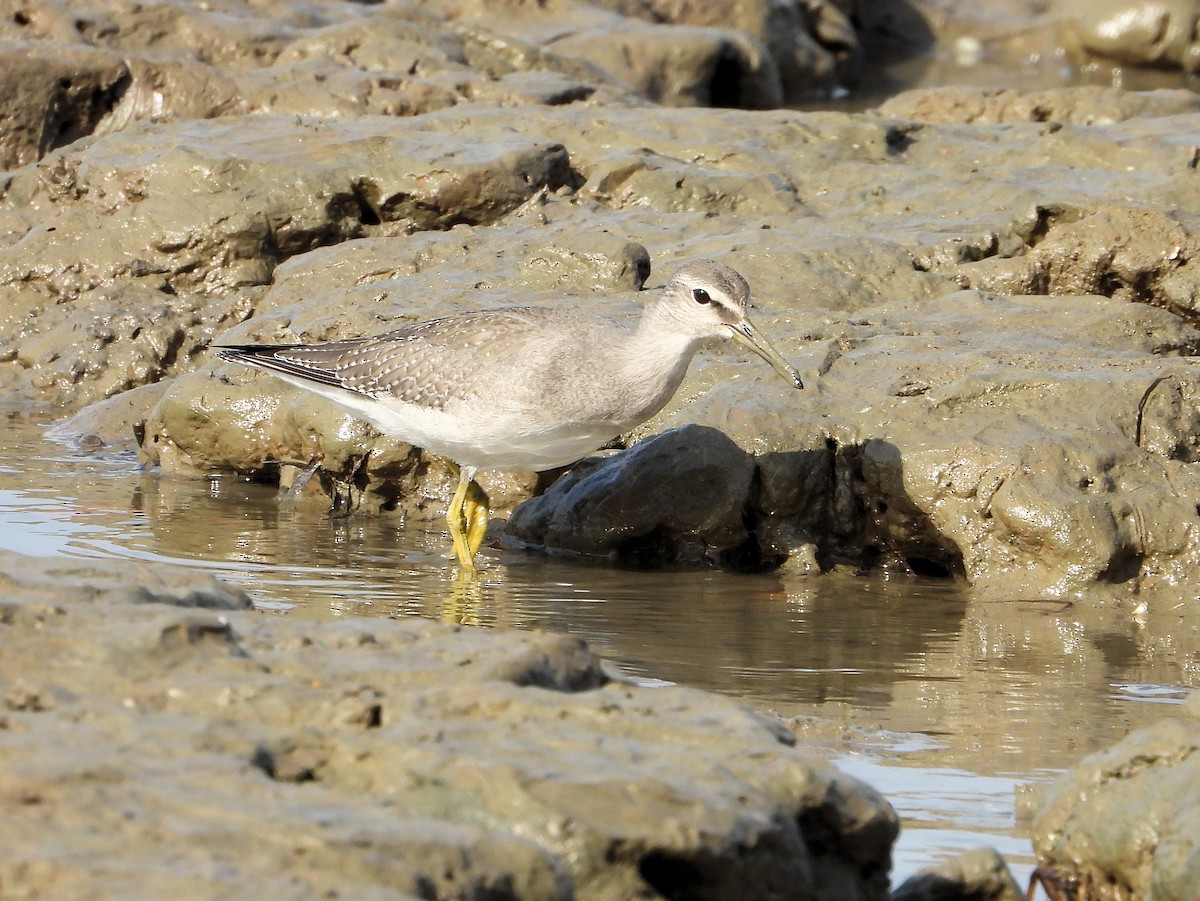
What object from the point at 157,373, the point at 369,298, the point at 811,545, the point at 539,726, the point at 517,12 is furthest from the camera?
the point at 517,12

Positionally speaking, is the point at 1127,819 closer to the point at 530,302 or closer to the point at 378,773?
the point at 378,773

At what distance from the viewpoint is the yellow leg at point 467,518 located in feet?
26.5

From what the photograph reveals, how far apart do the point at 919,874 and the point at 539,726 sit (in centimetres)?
105

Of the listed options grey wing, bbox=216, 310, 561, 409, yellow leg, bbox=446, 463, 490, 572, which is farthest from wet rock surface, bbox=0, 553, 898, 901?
yellow leg, bbox=446, 463, 490, 572

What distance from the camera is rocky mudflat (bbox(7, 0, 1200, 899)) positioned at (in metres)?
3.27

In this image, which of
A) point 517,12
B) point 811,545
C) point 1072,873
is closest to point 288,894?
point 1072,873

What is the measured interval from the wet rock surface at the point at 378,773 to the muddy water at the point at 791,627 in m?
0.98

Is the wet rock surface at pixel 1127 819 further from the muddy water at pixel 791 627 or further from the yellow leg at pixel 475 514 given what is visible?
the yellow leg at pixel 475 514

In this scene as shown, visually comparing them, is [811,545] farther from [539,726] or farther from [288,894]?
[288,894]

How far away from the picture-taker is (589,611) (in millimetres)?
7195

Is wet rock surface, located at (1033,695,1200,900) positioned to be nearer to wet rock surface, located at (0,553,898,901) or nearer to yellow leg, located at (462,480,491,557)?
wet rock surface, located at (0,553,898,901)

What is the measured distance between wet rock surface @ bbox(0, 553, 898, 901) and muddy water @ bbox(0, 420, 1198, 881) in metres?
0.98

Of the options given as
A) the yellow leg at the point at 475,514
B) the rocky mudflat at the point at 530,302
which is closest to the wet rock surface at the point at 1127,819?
the rocky mudflat at the point at 530,302

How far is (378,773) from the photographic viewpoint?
11.0 ft
